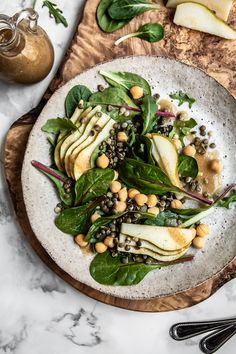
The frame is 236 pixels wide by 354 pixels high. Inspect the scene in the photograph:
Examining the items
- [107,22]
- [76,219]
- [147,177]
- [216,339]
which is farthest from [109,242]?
[107,22]

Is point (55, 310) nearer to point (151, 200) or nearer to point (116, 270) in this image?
point (116, 270)

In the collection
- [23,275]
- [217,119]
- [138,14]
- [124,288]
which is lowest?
[23,275]

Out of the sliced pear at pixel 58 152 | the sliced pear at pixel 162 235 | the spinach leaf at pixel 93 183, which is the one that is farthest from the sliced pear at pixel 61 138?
the sliced pear at pixel 162 235

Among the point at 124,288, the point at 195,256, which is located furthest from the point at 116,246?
the point at 195,256

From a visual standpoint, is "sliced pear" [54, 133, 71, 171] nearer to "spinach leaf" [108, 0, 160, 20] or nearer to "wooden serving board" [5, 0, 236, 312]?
"wooden serving board" [5, 0, 236, 312]

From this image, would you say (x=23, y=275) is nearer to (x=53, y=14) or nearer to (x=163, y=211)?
(x=163, y=211)

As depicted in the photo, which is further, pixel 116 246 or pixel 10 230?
pixel 10 230
